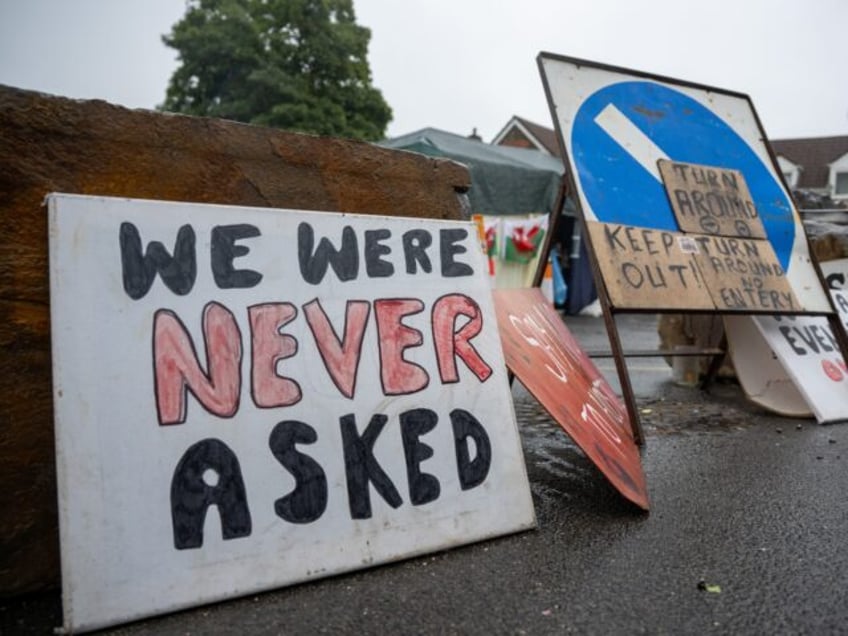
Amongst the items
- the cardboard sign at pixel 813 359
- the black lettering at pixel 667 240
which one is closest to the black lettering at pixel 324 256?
the black lettering at pixel 667 240

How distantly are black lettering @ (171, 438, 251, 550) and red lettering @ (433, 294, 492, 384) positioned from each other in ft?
2.18

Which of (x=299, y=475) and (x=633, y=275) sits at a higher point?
(x=633, y=275)

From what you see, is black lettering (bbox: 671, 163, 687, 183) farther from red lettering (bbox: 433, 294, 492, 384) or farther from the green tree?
the green tree

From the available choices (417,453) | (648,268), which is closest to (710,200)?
(648,268)

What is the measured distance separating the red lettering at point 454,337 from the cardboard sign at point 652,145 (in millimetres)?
1134

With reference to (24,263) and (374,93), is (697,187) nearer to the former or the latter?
(24,263)

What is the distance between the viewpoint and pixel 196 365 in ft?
4.95

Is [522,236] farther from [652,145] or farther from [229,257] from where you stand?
[229,257]

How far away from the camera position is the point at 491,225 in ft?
32.1

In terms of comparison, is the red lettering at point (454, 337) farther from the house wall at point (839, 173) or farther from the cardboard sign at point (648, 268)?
the house wall at point (839, 173)

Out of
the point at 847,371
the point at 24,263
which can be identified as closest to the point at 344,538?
the point at 24,263

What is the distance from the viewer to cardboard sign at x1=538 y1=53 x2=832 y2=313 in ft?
9.85

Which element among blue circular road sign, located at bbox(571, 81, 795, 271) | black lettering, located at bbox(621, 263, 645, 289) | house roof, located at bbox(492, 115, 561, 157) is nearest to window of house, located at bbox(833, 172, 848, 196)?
house roof, located at bbox(492, 115, 561, 157)

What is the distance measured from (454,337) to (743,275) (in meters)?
2.12
